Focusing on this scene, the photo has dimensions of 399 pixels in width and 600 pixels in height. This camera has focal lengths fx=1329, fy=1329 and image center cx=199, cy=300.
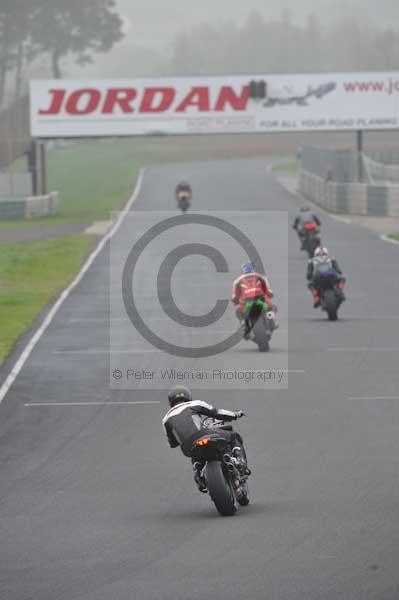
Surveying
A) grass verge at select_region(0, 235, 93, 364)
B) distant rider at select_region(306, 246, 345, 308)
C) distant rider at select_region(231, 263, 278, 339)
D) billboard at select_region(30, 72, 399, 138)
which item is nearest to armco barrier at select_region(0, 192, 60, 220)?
billboard at select_region(30, 72, 399, 138)

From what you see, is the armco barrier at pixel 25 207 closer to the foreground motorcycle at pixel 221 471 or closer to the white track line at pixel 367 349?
the white track line at pixel 367 349

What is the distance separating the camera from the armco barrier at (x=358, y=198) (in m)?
58.8

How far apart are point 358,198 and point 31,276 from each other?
82.0ft

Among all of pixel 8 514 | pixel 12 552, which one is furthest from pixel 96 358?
pixel 12 552

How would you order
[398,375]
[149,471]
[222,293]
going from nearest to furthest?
1. [149,471]
2. [398,375]
3. [222,293]

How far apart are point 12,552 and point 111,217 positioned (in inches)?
2033

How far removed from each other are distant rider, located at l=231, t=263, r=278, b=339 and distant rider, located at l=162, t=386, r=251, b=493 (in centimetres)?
1096

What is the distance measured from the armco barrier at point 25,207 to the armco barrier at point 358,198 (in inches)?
547

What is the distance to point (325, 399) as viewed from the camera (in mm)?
19438

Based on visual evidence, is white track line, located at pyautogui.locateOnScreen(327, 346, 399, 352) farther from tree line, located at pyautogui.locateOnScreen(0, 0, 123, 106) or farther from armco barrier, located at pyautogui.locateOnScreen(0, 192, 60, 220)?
tree line, located at pyautogui.locateOnScreen(0, 0, 123, 106)

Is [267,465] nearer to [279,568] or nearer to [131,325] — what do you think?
[279,568]

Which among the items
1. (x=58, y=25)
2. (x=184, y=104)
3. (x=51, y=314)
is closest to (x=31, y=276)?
(x=51, y=314)

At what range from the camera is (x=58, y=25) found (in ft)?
425

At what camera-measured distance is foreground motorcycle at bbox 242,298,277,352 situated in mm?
24203
